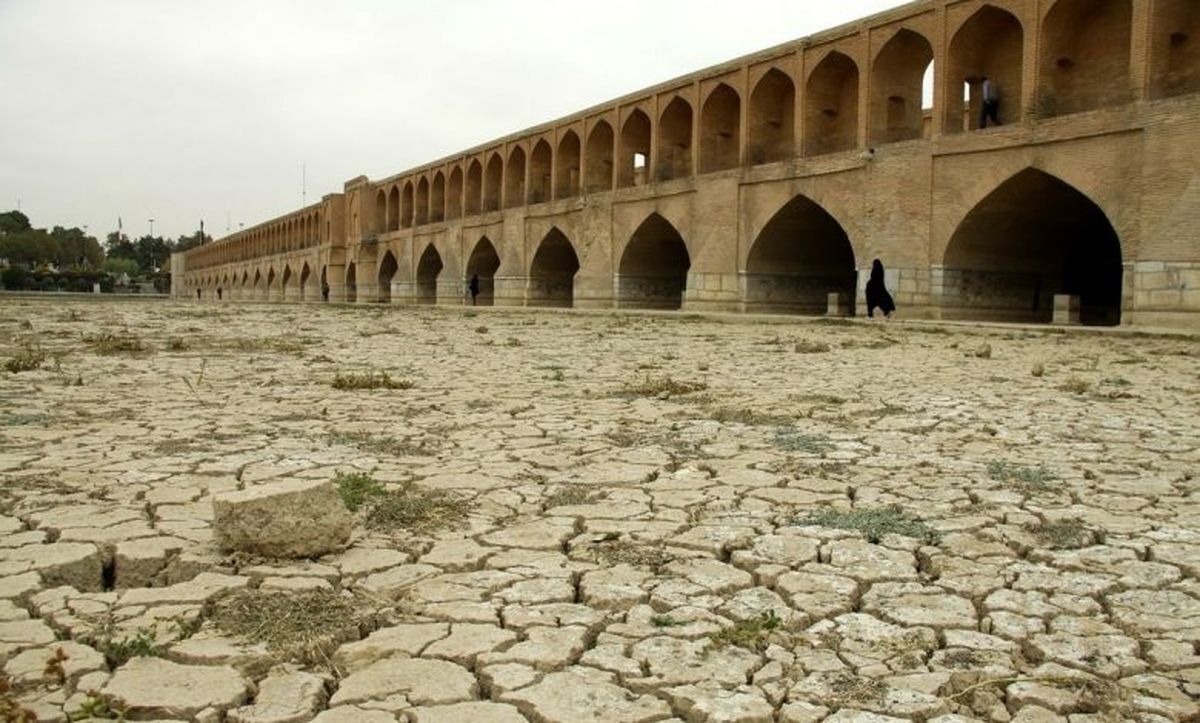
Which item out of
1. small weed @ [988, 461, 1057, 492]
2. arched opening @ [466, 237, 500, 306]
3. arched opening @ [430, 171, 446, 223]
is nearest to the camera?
small weed @ [988, 461, 1057, 492]

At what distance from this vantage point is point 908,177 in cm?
1648

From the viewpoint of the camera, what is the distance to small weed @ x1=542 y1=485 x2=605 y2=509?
3.36m

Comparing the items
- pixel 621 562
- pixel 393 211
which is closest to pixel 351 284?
pixel 393 211

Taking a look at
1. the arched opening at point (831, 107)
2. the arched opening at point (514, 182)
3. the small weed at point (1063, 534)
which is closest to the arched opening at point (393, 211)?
the arched opening at point (514, 182)

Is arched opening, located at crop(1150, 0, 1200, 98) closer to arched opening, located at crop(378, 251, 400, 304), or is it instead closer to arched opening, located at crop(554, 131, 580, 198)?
arched opening, located at crop(554, 131, 580, 198)

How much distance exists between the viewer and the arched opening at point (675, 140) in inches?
900

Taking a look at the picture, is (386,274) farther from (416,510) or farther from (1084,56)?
(416,510)

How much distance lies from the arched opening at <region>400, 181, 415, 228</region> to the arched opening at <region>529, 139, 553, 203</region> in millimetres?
10866

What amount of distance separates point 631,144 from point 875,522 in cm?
2215

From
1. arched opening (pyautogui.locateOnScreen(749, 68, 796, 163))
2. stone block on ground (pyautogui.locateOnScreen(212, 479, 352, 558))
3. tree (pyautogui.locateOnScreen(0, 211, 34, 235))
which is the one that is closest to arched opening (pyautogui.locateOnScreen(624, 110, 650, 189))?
arched opening (pyautogui.locateOnScreen(749, 68, 796, 163))

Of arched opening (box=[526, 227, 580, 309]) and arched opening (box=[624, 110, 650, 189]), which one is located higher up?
arched opening (box=[624, 110, 650, 189])

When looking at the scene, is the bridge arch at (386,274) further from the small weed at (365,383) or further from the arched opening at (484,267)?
the small weed at (365,383)

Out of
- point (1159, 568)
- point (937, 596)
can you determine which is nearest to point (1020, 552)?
point (1159, 568)

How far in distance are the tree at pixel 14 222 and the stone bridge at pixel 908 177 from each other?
10218 cm
